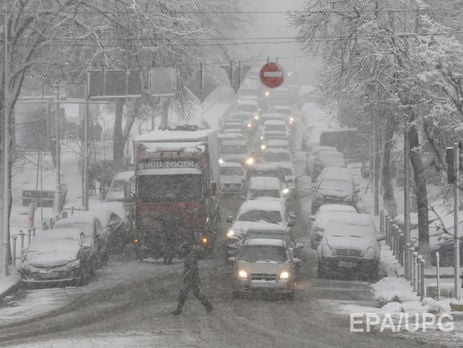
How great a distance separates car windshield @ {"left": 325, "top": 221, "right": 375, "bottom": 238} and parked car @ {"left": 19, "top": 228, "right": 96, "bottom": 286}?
7.43 metres

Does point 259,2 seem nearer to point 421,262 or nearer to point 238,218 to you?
point 238,218

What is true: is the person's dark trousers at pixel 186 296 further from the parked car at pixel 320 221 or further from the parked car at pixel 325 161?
the parked car at pixel 325 161

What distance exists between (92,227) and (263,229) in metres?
5.78

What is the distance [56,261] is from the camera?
85.8ft

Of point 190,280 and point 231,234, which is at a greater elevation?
point 231,234

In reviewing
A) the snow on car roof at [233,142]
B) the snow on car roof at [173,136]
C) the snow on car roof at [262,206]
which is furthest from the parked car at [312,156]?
the snow on car roof at [173,136]

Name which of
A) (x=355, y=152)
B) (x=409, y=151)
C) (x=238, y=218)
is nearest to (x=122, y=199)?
(x=238, y=218)

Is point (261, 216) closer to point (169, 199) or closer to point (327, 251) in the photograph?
point (169, 199)

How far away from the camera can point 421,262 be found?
75.7 ft

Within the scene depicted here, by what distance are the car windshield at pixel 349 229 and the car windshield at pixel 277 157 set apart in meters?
25.1

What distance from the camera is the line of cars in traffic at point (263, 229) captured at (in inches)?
909

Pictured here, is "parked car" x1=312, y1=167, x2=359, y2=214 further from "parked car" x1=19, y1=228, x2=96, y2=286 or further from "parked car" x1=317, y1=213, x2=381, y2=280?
"parked car" x1=19, y1=228, x2=96, y2=286

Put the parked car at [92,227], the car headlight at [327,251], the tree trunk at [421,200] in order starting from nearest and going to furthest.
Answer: the car headlight at [327,251] < the tree trunk at [421,200] < the parked car at [92,227]

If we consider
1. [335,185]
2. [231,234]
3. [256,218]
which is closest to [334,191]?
[335,185]
